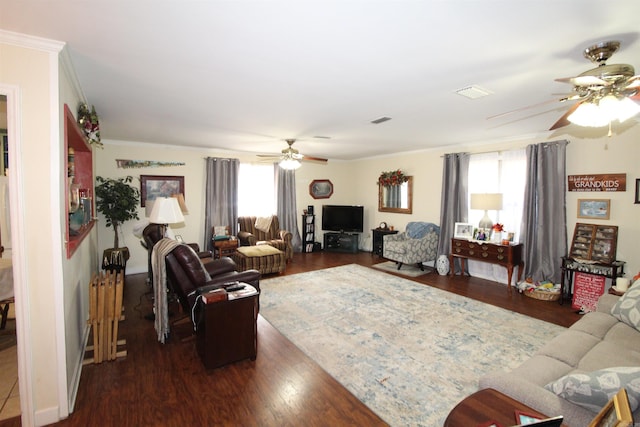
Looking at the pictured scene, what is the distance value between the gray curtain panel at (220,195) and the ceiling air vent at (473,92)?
4.75 meters

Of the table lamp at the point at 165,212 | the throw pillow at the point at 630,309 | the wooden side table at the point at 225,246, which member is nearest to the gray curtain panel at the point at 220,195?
the wooden side table at the point at 225,246

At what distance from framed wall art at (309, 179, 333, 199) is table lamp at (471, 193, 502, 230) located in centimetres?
382

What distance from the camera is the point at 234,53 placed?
2.08m

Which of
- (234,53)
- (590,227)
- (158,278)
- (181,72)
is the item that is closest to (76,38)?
(181,72)

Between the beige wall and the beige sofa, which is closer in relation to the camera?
the beige sofa

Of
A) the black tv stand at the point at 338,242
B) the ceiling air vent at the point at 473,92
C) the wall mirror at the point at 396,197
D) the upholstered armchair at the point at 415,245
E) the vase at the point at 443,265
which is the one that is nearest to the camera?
the ceiling air vent at the point at 473,92

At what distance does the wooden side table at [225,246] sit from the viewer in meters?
5.64

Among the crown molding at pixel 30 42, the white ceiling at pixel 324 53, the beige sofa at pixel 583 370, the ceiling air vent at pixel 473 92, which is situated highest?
the ceiling air vent at pixel 473 92

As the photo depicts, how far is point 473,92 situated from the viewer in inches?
110

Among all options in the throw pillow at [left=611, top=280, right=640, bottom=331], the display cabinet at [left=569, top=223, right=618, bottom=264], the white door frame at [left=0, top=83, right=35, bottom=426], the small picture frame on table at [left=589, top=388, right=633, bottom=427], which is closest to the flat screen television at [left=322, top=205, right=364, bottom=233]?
the display cabinet at [left=569, top=223, right=618, bottom=264]

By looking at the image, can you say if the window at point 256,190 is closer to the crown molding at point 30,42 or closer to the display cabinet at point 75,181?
the display cabinet at point 75,181

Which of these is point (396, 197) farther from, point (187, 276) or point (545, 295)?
→ point (187, 276)

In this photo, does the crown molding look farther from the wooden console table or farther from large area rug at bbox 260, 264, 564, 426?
the wooden console table

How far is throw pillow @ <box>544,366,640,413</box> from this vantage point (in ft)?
3.97
